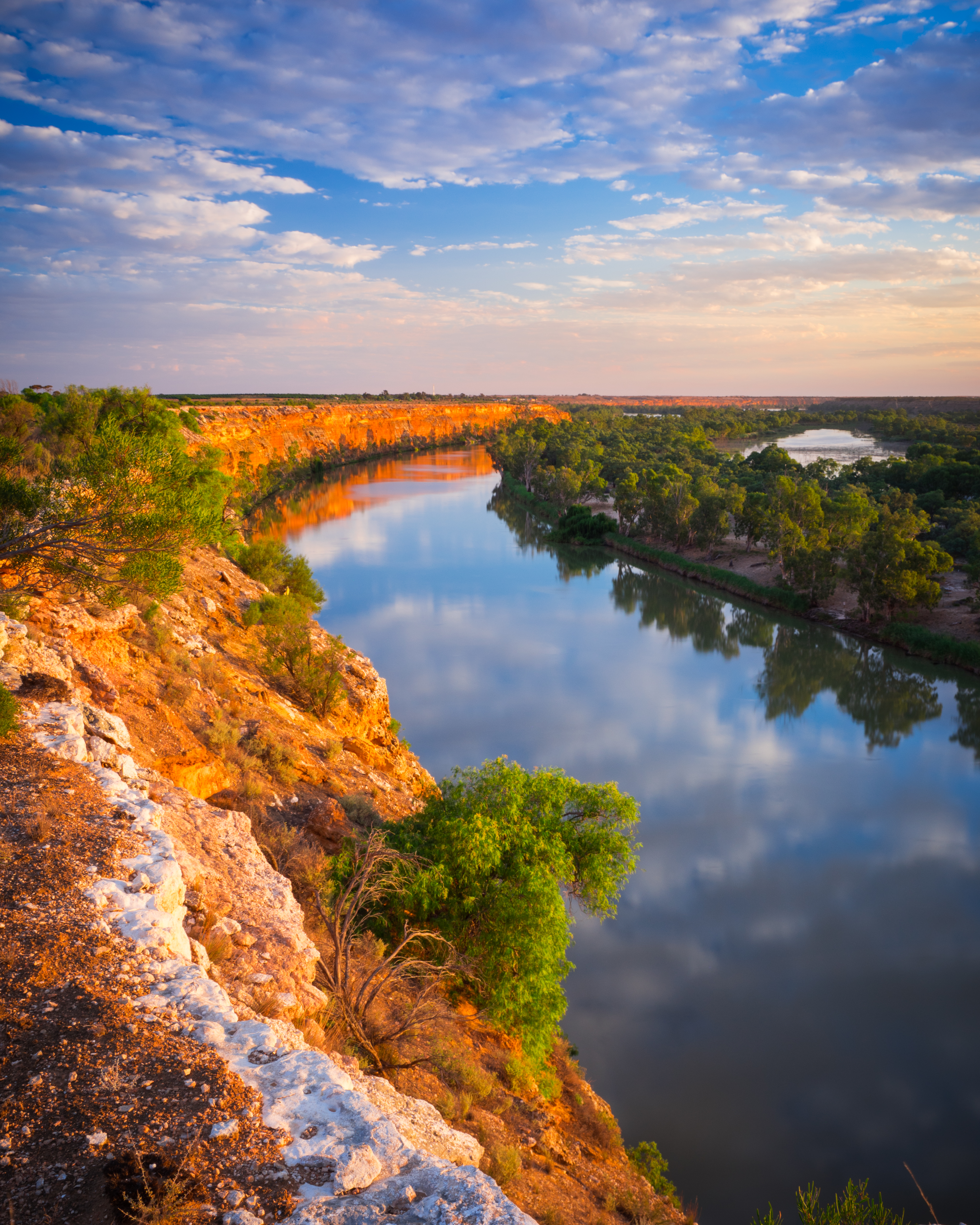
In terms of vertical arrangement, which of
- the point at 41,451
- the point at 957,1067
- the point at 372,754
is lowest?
the point at 957,1067

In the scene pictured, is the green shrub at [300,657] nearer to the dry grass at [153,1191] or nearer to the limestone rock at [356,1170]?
the limestone rock at [356,1170]

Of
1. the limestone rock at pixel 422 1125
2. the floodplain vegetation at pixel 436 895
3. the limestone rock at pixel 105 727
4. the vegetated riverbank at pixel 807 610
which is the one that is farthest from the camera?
the vegetated riverbank at pixel 807 610

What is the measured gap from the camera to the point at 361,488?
239 feet

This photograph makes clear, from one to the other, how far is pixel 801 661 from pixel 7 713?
28026mm

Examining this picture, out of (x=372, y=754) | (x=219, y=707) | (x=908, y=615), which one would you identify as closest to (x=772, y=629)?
(x=908, y=615)

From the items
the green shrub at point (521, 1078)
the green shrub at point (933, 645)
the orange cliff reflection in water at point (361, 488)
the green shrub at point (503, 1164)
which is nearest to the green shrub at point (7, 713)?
the green shrub at point (503, 1164)

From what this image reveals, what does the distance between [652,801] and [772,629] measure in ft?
57.7

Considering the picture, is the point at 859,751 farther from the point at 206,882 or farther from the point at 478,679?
the point at 206,882

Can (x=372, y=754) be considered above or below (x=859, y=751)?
above

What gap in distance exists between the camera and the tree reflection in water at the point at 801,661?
944 inches

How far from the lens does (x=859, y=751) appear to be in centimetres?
2155

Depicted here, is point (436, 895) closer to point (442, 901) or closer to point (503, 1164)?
point (442, 901)

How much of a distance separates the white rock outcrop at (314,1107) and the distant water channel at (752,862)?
21.1 feet

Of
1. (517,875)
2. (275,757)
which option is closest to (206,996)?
(517,875)
